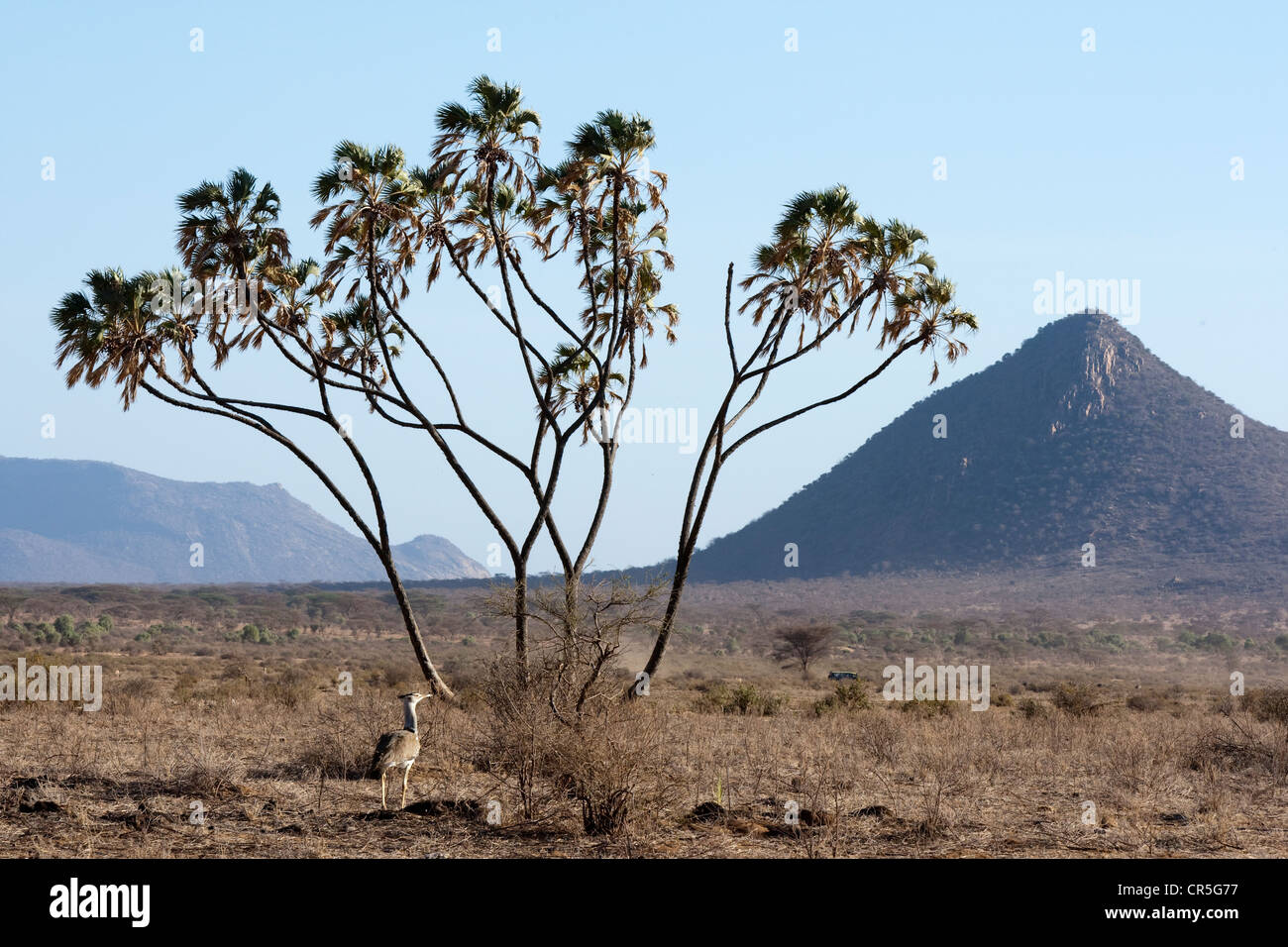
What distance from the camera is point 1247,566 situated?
83688 millimetres

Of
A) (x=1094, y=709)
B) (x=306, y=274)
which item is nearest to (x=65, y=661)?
(x=306, y=274)

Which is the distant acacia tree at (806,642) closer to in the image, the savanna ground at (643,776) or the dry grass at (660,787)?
the savanna ground at (643,776)

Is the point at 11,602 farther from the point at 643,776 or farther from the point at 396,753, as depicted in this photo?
the point at 643,776

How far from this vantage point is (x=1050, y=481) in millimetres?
101188

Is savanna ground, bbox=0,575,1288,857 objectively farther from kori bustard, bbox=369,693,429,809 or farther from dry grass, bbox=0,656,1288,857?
kori bustard, bbox=369,693,429,809

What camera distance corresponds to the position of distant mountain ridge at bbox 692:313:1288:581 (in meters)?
91.9

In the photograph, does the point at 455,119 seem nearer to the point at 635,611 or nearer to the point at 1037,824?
the point at 635,611

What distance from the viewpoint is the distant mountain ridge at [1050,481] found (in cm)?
9188

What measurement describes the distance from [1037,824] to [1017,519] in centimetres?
8945

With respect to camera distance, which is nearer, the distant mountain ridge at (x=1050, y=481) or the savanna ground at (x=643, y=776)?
the savanna ground at (x=643, y=776)

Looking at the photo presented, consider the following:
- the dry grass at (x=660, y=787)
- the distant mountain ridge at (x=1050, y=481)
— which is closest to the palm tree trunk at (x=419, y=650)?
the dry grass at (x=660, y=787)

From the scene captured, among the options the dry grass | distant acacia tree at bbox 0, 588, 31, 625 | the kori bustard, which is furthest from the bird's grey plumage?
distant acacia tree at bbox 0, 588, 31, 625

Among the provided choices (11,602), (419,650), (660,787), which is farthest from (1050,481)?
(660,787)

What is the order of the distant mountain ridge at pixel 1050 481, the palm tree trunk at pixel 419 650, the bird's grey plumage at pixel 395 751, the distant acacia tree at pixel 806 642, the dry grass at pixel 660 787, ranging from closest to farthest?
the dry grass at pixel 660 787 → the bird's grey plumage at pixel 395 751 → the palm tree trunk at pixel 419 650 → the distant acacia tree at pixel 806 642 → the distant mountain ridge at pixel 1050 481
